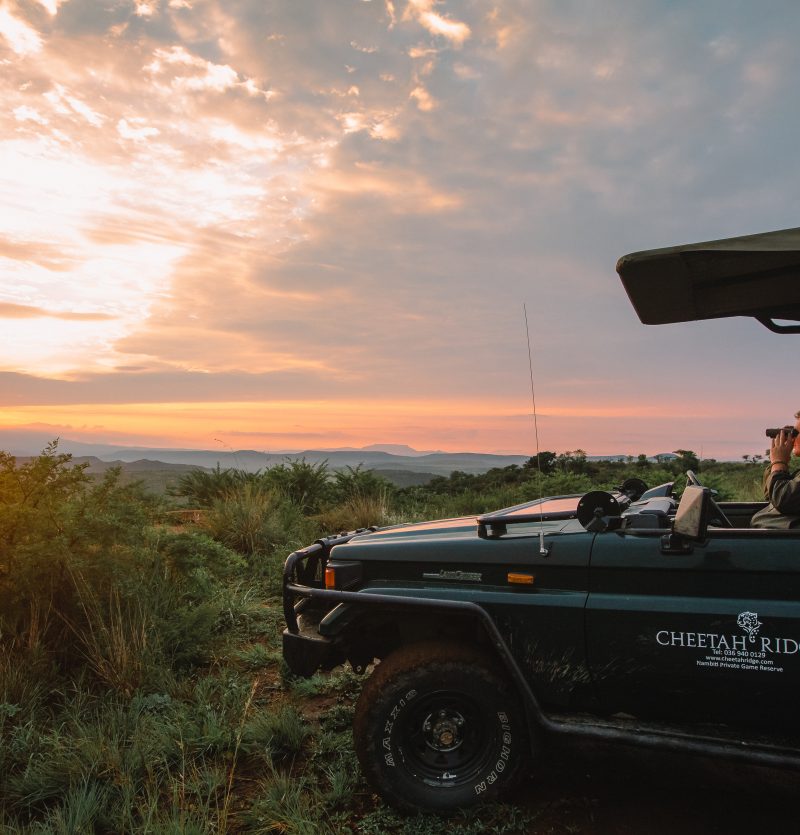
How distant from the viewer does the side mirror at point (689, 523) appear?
9.27ft

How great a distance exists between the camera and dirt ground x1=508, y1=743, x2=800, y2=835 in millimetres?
3010

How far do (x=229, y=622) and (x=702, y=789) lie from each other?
4.28 meters

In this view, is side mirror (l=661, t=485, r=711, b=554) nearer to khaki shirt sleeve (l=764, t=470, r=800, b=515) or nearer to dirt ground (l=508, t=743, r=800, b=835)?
khaki shirt sleeve (l=764, t=470, r=800, b=515)

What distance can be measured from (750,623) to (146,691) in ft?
12.5

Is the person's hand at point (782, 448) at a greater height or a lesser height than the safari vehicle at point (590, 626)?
greater

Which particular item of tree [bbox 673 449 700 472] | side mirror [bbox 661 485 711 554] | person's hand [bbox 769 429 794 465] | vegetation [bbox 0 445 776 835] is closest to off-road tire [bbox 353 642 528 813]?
vegetation [bbox 0 445 776 835]

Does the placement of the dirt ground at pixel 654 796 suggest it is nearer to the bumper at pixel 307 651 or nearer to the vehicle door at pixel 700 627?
the vehicle door at pixel 700 627

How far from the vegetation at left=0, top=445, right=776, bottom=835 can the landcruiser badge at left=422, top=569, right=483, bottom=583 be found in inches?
41.5

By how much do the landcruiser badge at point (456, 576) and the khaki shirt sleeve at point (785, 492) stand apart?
4.66 ft

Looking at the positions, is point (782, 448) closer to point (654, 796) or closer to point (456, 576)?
point (456, 576)

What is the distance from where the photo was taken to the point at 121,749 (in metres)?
3.92

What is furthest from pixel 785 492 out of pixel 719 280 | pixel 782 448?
A: pixel 719 280

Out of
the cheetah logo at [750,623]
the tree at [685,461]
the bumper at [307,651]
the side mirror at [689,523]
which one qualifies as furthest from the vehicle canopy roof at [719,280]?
the tree at [685,461]

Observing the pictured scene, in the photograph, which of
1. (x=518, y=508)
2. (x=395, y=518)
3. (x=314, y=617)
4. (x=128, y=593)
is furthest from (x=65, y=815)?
(x=395, y=518)
